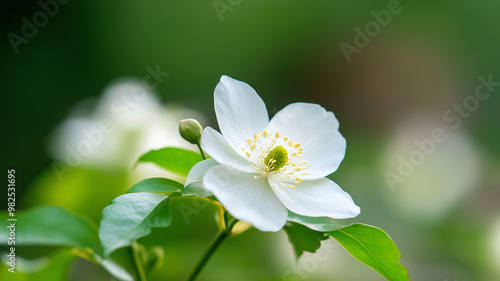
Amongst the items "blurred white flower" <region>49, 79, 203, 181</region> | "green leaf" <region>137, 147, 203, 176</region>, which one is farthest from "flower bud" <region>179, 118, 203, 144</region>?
"blurred white flower" <region>49, 79, 203, 181</region>

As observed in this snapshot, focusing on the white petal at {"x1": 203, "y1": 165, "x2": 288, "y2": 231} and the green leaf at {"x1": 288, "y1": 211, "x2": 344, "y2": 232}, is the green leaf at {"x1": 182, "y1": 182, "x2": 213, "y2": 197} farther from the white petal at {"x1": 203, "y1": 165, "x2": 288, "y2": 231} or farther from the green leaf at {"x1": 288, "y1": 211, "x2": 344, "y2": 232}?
the green leaf at {"x1": 288, "y1": 211, "x2": 344, "y2": 232}

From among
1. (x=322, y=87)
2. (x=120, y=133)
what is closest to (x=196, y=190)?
(x=120, y=133)

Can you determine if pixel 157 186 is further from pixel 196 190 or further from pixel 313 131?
pixel 313 131

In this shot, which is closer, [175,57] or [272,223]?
[272,223]

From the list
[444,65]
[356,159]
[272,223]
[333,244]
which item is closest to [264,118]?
[272,223]

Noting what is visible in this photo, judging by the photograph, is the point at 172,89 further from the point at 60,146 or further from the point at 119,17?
the point at 60,146

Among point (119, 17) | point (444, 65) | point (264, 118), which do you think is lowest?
point (264, 118)

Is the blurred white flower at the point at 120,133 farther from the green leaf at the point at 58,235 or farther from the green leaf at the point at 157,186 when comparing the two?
the green leaf at the point at 157,186

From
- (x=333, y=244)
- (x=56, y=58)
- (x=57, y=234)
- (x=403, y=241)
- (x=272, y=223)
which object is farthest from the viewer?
(x=56, y=58)
